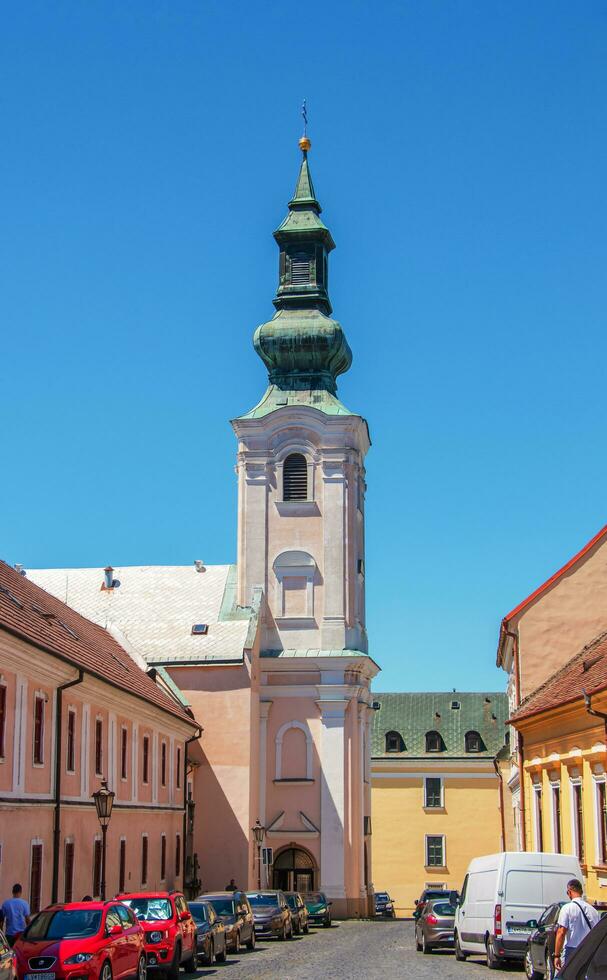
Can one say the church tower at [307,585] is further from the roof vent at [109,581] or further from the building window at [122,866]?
the building window at [122,866]

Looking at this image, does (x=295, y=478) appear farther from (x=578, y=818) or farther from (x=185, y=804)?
(x=578, y=818)

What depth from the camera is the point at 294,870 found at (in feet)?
179

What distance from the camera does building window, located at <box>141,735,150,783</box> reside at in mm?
41644

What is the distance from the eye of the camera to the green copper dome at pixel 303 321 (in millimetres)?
59844

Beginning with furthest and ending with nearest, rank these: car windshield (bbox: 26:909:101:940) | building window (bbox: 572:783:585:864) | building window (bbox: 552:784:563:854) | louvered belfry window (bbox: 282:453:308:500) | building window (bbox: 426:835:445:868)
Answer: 1. building window (bbox: 426:835:445:868)
2. louvered belfry window (bbox: 282:453:308:500)
3. building window (bbox: 552:784:563:854)
4. building window (bbox: 572:783:585:864)
5. car windshield (bbox: 26:909:101:940)

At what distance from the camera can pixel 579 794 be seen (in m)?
32.2

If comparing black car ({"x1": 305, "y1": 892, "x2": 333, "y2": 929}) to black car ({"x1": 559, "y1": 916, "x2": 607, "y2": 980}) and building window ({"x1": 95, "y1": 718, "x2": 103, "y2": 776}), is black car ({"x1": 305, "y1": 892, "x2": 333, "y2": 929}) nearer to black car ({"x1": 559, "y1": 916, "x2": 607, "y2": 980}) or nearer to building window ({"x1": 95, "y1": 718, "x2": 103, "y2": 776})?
building window ({"x1": 95, "y1": 718, "x2": 103, "y2": 776})

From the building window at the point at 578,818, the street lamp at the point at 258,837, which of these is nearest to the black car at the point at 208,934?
the building window at the point at 578,818

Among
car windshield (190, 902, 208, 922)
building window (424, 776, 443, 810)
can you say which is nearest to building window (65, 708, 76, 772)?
car windshield (190, 902, 208, 922)

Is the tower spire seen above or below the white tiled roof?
above

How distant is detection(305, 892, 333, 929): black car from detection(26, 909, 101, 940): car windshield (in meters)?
26.7

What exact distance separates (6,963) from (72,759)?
16049mm

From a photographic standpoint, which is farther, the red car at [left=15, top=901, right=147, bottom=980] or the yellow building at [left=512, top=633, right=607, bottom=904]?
the yellow building at [left=512, top=633, right=607, bottom=904]

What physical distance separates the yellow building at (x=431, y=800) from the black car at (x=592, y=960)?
6636 centimetres
